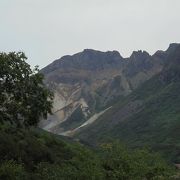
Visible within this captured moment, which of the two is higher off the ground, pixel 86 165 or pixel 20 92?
pixel 20 92

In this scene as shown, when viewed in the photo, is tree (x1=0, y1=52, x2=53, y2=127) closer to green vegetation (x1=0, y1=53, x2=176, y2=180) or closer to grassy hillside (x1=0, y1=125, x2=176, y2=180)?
green vegetation (x1=0, y1=53, x2=176, y2=180)

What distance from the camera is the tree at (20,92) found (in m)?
50.8

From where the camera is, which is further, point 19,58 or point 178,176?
point 178,176

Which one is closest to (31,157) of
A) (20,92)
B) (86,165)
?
(86,165)

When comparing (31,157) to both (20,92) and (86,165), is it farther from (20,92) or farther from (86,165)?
(20,92)

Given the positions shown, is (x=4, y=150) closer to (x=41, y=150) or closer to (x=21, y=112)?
(x=41, y=150)

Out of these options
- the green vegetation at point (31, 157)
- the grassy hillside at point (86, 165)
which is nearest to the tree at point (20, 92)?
the green vegetation at point (31, 157)

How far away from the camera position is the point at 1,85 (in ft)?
167

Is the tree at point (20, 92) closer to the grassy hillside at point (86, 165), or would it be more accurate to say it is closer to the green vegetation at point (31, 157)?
the green vegetation at point (31, 157)

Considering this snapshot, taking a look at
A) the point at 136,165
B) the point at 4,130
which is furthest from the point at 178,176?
the point at 4,130

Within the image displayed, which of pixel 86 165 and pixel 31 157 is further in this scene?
pixel 31 157

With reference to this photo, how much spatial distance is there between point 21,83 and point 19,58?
2.99 metres

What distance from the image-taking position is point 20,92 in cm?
5150

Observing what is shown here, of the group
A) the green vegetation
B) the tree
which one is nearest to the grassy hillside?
the green vegetation
